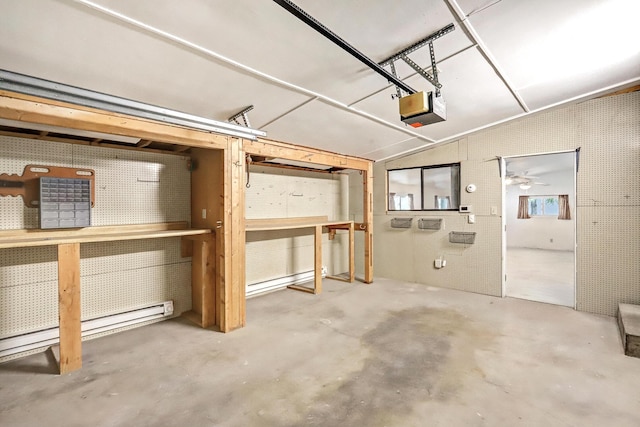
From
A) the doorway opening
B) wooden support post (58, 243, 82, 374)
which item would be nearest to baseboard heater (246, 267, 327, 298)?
wooden support post (58, 243, 82, 374)

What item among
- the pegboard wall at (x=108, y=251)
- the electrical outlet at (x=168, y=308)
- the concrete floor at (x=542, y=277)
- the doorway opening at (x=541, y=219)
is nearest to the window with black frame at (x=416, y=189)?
the doorway opening at (x=541, y=219)

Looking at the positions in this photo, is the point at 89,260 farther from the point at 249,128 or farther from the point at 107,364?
the point at 249,128

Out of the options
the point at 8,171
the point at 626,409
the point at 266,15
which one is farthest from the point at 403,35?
the point at 8,171

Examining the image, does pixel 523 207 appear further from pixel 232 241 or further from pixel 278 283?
pixel 232 241

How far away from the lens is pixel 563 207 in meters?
8.80

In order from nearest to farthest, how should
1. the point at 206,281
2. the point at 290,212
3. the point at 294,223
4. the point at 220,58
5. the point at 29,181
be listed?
the point at 220,58, the point at 29,181, the point at 206,281, the point at 294,223, the point at 290,212

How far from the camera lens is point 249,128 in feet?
9.64

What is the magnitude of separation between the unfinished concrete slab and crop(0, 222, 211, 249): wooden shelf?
4062 millimetres

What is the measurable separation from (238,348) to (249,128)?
7.06ft

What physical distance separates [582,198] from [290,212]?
13.1 ft

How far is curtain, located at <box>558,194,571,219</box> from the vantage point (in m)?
8.66

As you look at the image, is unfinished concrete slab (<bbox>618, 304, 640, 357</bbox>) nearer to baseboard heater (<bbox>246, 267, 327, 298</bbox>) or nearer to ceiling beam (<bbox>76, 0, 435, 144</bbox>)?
ceiling beam (<bbox>76, 0, 435, 144</bbox>)

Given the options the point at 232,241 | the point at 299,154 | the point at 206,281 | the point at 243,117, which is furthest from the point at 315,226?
the point at 243,117

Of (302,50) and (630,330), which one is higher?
(302,50)
